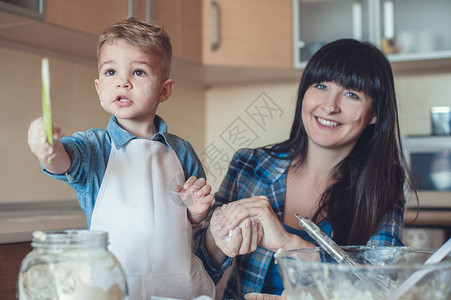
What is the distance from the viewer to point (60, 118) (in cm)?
202

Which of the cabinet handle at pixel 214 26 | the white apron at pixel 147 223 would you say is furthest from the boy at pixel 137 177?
the cabinet handle at pixel 214 26

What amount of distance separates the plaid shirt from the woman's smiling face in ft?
0.49

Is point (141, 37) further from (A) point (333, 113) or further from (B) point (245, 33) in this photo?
(B) point (245, 33)

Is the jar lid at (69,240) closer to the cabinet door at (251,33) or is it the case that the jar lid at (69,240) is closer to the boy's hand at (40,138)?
the boy's hand at (40,138)

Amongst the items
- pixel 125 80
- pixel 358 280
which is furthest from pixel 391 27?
pixel 358 280

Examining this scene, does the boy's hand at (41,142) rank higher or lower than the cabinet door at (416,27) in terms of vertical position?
lower

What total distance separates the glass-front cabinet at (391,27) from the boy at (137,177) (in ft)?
5.84

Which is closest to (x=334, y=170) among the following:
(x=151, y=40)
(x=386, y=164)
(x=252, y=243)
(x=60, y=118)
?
(x=386, y=164)

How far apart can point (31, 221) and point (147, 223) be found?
0.94 m

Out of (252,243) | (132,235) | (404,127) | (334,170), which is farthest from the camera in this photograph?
(404,127)

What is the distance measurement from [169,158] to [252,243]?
195 millimetres

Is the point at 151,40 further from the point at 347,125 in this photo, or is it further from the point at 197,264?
the point at 347,125

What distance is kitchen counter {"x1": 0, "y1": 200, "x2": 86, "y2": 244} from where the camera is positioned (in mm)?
1227

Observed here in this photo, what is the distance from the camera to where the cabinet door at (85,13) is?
5.46 feet
